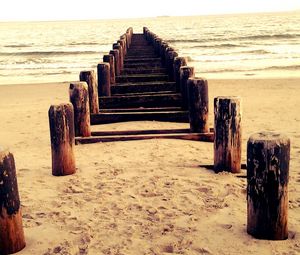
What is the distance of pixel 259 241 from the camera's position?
345cm

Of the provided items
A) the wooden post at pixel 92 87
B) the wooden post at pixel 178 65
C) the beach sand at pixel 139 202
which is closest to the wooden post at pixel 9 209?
the beach sand at pixel 139 202

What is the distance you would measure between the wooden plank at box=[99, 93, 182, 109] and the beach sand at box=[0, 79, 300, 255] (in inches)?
17.2

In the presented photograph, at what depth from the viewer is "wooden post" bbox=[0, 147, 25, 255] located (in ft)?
10.4

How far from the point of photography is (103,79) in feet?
26.7

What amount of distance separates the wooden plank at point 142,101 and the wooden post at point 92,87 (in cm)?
40

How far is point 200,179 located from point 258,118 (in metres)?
5.14

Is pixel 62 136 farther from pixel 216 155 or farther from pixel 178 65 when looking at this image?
pixel 178 65

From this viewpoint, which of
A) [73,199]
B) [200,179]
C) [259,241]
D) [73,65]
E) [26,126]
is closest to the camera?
[259,241]

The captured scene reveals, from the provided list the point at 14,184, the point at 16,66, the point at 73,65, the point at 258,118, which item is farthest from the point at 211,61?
the point at 14,184

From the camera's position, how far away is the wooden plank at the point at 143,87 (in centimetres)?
847

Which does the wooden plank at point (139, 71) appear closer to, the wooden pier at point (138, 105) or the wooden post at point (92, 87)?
the wooden pier at point (138, 105)

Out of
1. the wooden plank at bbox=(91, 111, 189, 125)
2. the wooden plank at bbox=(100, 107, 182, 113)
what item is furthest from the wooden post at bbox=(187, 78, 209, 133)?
the wooden plank at bbox=(100, 107, 182, 113)

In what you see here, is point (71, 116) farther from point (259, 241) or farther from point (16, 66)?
point (16, 66)

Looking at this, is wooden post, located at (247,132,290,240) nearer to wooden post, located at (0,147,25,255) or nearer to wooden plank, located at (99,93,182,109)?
wooden post, located at (0,147,25,255)
